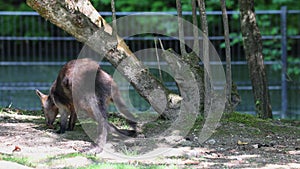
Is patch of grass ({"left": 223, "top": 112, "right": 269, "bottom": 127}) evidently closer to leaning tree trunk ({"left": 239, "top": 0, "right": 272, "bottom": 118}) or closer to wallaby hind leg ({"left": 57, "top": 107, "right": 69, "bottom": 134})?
leaning tree trunk ({"left": 239, "top": 0, "right": 272, "bottom": 118})

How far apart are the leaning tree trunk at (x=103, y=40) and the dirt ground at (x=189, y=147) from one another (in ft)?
2.73

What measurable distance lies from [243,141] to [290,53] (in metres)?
8.47

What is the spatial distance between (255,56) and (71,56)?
17.3ft

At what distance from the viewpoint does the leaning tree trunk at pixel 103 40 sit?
8188mm

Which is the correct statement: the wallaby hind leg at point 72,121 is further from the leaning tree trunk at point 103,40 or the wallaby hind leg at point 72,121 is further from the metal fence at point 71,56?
the metal fence at point 71,56

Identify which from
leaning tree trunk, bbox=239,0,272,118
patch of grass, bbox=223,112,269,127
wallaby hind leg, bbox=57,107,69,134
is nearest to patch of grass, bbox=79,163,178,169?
wallaby hind leg, bbox=57,107,69,134

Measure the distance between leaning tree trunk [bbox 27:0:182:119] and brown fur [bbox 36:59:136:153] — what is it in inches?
12.7

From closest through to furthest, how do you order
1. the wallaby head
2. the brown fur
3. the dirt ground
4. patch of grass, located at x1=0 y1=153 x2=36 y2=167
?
1. patch of grass, located at x1=0 y1=153 x2=36 y2=167
2. the dirt ground
3. the brown fur
4. the wallaby head

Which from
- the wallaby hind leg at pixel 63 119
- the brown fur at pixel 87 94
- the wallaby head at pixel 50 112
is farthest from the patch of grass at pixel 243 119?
the wallaby head at pixel 50 112

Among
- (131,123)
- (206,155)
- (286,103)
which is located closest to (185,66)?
(131,123)

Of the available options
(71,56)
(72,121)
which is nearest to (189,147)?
(72,121)

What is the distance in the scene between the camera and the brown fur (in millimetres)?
7855

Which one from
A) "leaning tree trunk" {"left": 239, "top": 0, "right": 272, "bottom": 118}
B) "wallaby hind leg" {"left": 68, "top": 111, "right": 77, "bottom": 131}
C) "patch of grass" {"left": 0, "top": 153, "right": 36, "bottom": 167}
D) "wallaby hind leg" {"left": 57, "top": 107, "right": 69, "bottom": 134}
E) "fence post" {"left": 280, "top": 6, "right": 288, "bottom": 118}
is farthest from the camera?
"fence post" {"left": 280, "top": 6, "right": 288, "bottom": 118}

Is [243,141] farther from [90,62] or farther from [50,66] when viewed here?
A: [50,66]
